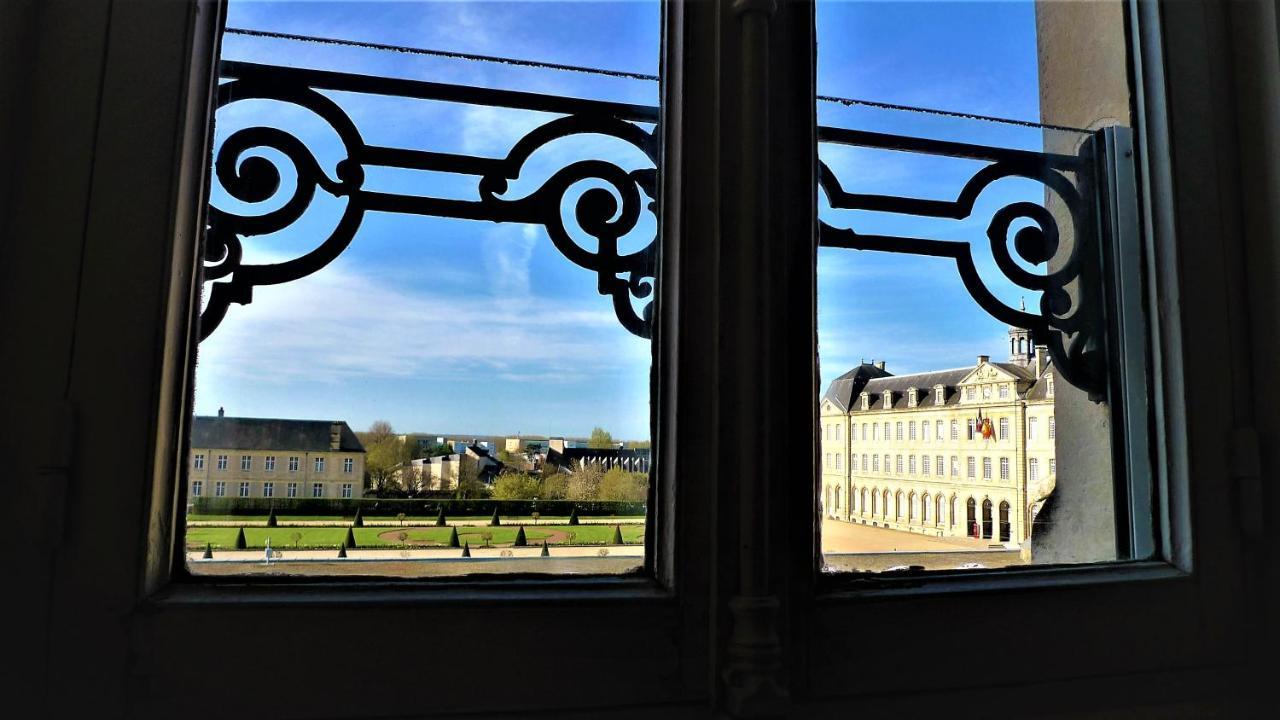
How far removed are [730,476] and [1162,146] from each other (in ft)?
2.32

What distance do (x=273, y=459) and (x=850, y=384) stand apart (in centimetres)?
62

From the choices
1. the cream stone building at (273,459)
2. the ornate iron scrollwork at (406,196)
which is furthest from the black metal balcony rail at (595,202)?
the cream stone building at (273,459)

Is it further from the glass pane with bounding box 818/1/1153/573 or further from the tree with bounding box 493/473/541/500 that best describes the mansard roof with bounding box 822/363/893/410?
the tree with bounding box 493/473/541/500

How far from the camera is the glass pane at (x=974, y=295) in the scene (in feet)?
2.97

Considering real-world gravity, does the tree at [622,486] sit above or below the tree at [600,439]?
below

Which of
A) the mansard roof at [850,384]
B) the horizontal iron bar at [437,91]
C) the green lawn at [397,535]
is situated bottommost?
the green lawn at [397,535]

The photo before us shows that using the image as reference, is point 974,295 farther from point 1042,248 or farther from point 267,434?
point 267,434

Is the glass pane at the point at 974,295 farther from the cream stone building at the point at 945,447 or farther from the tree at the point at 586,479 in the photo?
the tree at the point at 586,479

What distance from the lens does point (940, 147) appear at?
1.00m

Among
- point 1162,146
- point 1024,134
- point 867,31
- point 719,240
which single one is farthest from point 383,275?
point 1162,146

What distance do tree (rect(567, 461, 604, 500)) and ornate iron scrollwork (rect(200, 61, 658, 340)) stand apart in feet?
0.51

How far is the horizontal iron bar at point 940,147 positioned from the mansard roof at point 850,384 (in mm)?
278

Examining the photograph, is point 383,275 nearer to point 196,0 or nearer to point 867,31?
point 196,0

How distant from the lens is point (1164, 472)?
937 mm
